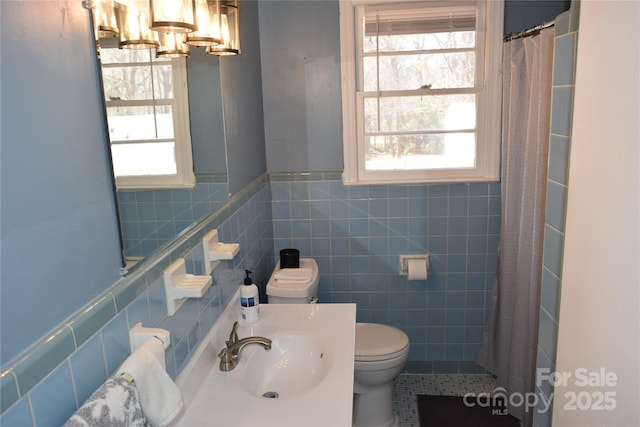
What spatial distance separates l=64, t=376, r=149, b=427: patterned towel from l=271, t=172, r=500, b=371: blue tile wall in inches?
86.6

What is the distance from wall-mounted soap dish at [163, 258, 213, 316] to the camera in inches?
60.2

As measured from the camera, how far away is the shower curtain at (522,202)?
2443 mm

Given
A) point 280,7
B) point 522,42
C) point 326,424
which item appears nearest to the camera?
point 326,424

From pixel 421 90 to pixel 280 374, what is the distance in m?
1.87

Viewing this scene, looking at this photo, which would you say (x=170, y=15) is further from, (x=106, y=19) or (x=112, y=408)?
(x=112, y=408)

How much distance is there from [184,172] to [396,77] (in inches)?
67.1

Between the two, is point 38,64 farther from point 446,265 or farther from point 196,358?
point 446,265

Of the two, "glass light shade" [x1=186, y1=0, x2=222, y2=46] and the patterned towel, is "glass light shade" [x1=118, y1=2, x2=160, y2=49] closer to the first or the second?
"glass light shade" [x1=186, y1=0, x2=222, y2=46]

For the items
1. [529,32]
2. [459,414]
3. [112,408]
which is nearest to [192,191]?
[112,408]

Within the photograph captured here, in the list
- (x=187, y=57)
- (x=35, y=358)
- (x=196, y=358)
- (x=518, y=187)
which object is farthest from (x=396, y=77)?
(x=35, y=358)

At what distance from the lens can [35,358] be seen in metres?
0.92

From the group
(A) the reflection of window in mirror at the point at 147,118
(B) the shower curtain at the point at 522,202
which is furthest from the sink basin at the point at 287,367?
(B) the shower curtain at the point at 522,202

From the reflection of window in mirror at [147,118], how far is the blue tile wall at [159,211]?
1.3 inches

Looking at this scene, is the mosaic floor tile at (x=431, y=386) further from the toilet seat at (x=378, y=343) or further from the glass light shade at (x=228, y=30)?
the glass light shade at (x=228, y=30)
